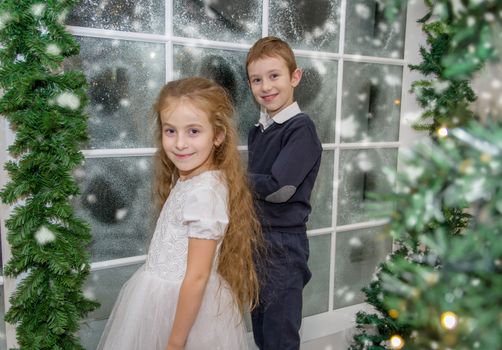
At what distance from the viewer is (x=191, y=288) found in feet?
3.48

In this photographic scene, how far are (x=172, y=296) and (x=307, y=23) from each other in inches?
48.0

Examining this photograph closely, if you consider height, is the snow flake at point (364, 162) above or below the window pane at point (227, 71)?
below

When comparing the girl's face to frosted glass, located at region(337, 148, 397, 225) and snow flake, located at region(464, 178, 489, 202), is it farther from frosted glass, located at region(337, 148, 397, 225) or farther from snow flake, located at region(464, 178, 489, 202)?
frosted glass, located at region(337, 148, 397, 225)

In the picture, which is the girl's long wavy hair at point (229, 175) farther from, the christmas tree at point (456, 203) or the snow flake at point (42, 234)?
the christmas tree at point (456, 203)

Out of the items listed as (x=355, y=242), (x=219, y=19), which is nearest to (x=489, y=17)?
(x=219, y=19)

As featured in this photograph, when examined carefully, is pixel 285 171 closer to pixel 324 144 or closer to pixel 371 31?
pixel 324 144

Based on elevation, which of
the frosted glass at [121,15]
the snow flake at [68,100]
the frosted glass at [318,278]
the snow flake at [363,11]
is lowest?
the frosted glass at [318,278]

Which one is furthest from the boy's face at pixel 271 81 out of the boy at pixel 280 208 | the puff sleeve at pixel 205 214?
the puff sleeve at pixel 205 214

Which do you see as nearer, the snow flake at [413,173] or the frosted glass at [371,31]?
the snow flake at [413,173]

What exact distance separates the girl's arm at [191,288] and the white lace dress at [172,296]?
5 centimetres

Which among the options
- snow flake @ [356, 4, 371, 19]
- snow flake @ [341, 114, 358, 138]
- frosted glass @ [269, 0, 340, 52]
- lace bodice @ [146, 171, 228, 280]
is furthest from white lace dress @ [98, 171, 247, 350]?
snow flake @ [356, 4, 371, 19]

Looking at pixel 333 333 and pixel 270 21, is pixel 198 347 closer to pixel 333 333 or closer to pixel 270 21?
pixel 333 333

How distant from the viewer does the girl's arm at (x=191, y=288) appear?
1063 mm

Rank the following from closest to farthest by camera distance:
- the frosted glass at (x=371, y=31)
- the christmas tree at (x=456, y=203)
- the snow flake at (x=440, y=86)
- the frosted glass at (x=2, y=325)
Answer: the christmas tree at (x=456, y=203) < the frosted glass at (x=2, y=325) < the snow flake at (x=440, y=86) < the frosted glass at (x=371, y=31)
